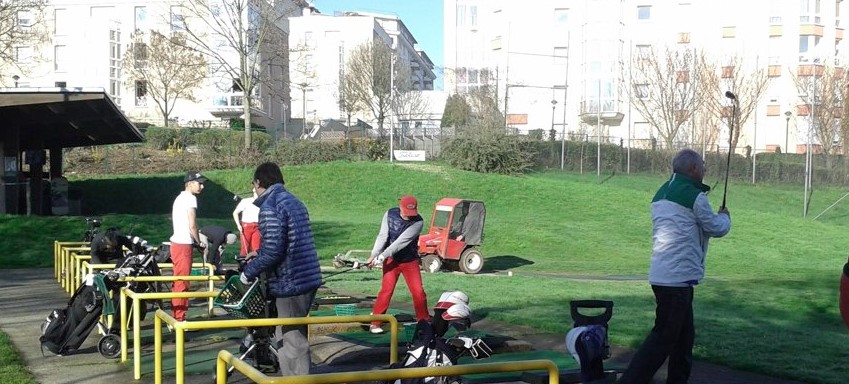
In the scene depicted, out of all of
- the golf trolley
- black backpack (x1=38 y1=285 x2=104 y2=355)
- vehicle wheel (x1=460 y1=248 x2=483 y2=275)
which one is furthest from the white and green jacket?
vehicle wheel (x1=460 y1=248 x2=483 y2=275)

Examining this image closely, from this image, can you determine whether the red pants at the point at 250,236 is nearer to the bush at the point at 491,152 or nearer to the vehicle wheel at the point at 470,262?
the vehicle wheel at the point at 470,262

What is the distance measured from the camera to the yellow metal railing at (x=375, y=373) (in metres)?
4.46

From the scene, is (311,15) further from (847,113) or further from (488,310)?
(488,310)

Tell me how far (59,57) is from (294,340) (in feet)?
224

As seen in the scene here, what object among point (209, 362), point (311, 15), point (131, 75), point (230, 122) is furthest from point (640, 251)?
point (311, 15)

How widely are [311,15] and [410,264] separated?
76.1 metres

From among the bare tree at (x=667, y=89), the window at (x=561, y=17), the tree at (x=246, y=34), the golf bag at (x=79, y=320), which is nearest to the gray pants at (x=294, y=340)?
the golf bag at (x=79, y=320)

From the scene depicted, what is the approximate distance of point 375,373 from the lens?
4734 mm

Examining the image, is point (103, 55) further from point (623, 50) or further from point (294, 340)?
point (294, 340)

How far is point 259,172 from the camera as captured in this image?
7.46 m

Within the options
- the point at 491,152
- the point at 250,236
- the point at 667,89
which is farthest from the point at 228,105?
the point at 250,236

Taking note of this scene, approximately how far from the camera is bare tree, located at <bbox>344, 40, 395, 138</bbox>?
2429 inches

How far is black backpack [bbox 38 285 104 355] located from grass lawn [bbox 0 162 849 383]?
5273 mm

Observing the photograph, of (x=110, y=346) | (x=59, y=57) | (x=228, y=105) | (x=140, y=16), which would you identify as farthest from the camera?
(x=140, y=16)
